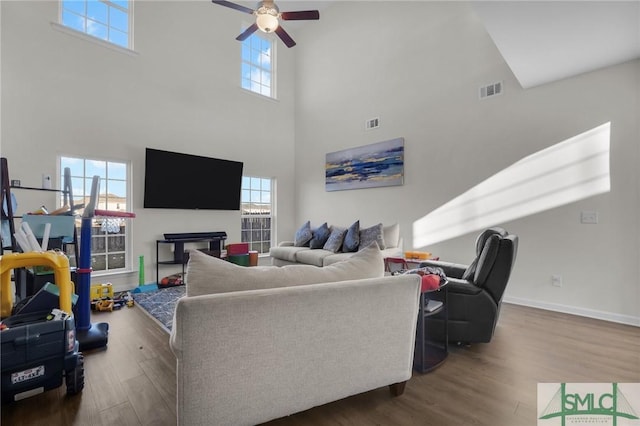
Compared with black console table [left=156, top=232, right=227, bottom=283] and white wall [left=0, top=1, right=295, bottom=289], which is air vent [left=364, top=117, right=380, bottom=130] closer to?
white wall [left=0, top=1, right=295, bottom=289]

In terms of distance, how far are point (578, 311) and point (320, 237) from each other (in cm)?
359

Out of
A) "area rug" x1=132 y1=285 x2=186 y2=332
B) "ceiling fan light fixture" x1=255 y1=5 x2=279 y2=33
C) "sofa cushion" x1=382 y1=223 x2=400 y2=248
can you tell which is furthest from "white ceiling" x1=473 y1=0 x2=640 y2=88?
"area rug" x1=132 y1=285 x2=186 y2=332

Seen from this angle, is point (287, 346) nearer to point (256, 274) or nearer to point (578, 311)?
point (256, 274)

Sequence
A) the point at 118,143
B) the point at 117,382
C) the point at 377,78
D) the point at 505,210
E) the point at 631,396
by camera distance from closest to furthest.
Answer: the point at 631,396, the point at 117,382, the point at 505,210, the point at 118,143, the point at 377,78

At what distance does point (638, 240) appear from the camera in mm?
3033

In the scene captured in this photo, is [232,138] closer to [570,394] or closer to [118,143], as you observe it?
[118,143]

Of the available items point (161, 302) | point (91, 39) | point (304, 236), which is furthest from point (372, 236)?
point (91, 39)

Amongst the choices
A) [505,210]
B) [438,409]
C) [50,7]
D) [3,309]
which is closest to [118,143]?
[50,7]

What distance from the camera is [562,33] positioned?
2.58 metres

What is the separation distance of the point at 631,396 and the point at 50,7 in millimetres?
7200

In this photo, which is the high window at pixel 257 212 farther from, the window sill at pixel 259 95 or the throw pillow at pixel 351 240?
the throw pillow at pixel 351 240

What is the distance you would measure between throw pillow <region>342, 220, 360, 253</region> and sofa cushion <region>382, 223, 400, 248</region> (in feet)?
1.43

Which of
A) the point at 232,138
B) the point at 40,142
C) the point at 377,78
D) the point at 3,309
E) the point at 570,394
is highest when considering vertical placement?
the point at 377,78

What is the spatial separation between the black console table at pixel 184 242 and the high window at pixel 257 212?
75 centimetres
